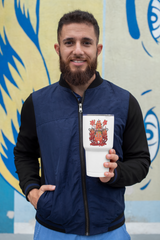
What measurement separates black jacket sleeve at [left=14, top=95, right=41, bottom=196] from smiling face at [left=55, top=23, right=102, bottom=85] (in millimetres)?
286

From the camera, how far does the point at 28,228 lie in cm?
267

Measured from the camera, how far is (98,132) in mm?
930

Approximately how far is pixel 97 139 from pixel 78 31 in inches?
23.9

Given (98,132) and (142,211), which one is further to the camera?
(142,211)

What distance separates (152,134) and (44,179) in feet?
5.86

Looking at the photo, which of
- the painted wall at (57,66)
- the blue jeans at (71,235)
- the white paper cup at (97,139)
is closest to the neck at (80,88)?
the white paper cup at (97,139)

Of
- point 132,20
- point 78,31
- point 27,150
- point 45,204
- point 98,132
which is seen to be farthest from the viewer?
point 132,20

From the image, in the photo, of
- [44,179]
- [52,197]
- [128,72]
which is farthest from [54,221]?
[128,72]

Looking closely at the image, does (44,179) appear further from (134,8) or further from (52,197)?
(134,8)

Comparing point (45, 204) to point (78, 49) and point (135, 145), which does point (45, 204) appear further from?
point (78, 49)

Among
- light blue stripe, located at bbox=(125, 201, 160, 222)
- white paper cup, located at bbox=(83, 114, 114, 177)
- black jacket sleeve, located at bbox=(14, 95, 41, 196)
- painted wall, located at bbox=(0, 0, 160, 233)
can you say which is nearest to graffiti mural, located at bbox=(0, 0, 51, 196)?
painted wall, located at bbox=(0, 0, 160, 233)

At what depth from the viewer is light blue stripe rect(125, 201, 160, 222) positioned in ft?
8.75

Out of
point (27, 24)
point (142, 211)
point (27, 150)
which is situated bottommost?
point (142, 211)

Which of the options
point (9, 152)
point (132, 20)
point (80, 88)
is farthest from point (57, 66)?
point (80, 88)
